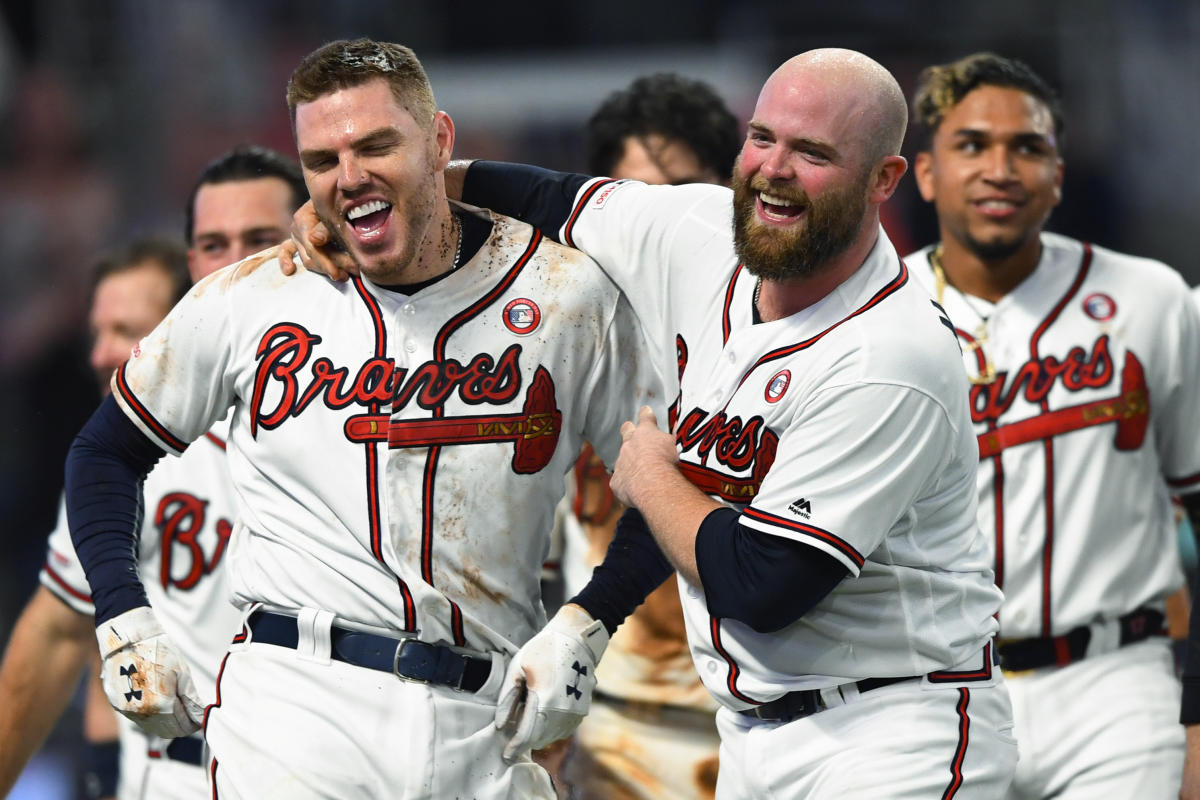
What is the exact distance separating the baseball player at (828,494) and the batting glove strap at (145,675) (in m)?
0.78

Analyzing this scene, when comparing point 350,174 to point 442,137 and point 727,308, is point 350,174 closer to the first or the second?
point 442,137

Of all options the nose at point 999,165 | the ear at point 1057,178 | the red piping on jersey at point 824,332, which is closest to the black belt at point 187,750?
the red piping on jersey at point 824,332

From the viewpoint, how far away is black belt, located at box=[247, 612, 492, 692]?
335 centimetres

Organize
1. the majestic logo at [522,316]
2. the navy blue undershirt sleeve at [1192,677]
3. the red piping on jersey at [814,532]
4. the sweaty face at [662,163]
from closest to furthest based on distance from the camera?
the red piping on jersey at [814,532] < the majestic logo at [522,316] < the navy blue undershirt sleeve at [1192,677] < the sweaty face at [662,163]

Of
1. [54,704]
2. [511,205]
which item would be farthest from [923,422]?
[54,704]

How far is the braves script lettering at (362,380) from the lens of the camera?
3.42m

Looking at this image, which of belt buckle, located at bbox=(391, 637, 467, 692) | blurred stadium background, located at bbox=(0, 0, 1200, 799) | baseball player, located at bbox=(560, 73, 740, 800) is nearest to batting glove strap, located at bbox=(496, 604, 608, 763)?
belt buckle, located at bbox=(391, 637, 467, 692)

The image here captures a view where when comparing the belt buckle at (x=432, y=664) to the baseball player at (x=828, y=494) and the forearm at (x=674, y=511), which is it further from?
the forearm at (x=674, y=511)

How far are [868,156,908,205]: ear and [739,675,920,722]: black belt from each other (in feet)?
3.31

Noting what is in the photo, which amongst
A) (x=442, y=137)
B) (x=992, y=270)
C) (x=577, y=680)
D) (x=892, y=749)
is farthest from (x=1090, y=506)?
(x=442, y=137)

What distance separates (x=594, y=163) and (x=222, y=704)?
8.72 ft

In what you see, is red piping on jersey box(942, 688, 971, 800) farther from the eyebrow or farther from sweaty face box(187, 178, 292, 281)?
sweaty face box(187, 178, 292, 281)

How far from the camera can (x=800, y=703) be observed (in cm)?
330

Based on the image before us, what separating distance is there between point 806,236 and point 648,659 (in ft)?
6.43
